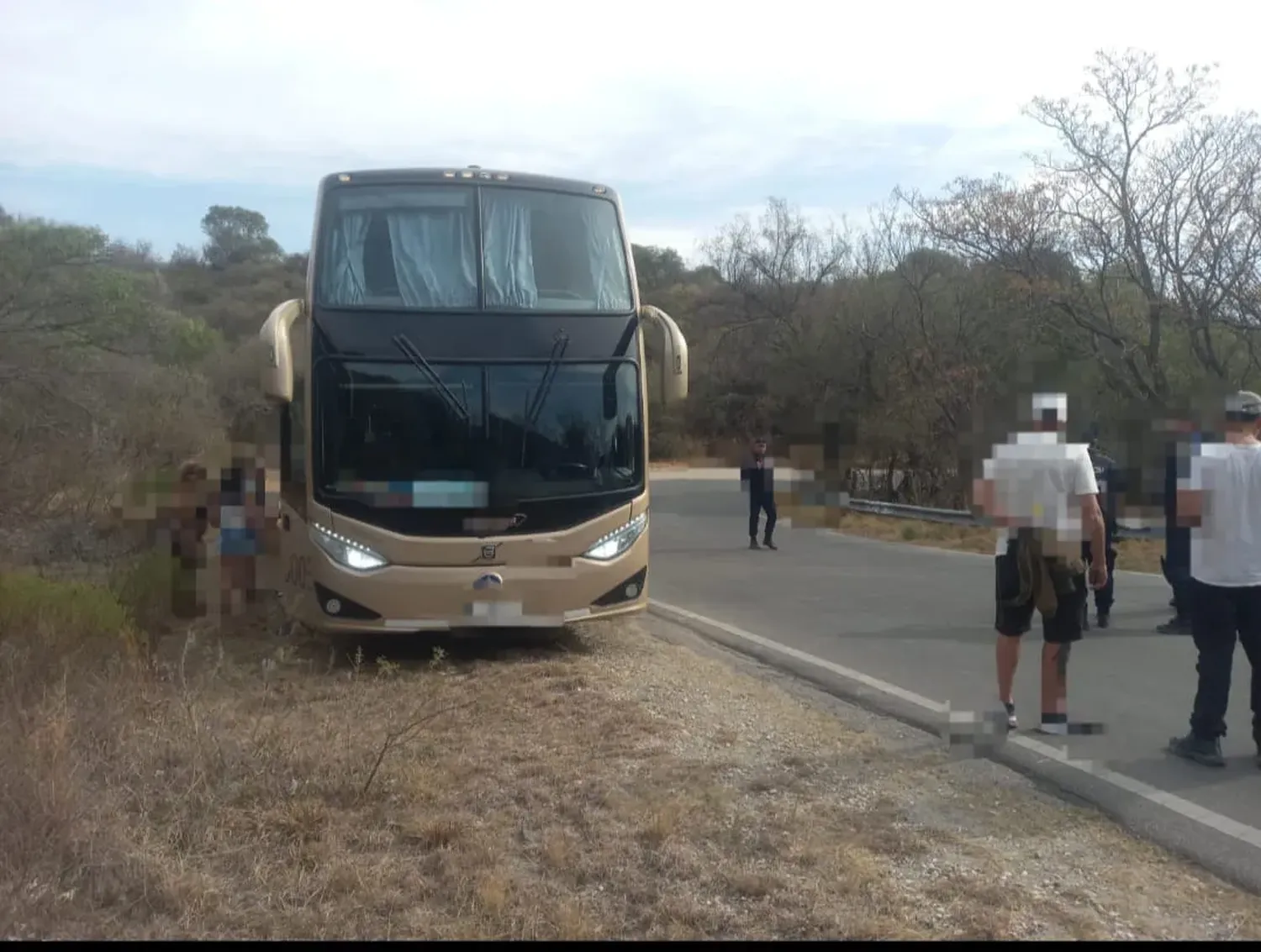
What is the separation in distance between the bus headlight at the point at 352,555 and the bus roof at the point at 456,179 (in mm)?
2678

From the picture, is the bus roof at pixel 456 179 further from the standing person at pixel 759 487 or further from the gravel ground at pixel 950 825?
the standing person at pixel 759 487

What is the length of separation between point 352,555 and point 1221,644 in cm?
545

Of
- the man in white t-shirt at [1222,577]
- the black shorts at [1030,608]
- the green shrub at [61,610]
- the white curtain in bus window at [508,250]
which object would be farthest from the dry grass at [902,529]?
the green shrub at [61,610]

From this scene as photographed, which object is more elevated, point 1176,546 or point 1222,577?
point 1222,577

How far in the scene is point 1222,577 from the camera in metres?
6.30

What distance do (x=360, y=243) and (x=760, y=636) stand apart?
468cm

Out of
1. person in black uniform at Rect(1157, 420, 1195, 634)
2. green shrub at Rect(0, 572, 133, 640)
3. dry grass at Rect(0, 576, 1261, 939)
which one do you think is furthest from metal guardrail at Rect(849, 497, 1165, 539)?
green shrub at Rect(0, 572, 133, 640)

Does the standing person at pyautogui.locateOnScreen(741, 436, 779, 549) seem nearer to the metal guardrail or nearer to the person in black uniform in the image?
the metal guardrail

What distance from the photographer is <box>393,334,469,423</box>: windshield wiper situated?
8750 millimetres

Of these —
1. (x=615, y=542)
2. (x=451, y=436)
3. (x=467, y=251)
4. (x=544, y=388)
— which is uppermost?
(x=467, y=251)

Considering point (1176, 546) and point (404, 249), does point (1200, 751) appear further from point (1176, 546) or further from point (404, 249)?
point (404, 249)

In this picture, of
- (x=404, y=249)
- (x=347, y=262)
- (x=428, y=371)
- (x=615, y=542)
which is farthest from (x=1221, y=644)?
(x=347, y=262)

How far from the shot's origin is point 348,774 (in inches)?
221

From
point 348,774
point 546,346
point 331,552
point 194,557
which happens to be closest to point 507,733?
point 348,774
